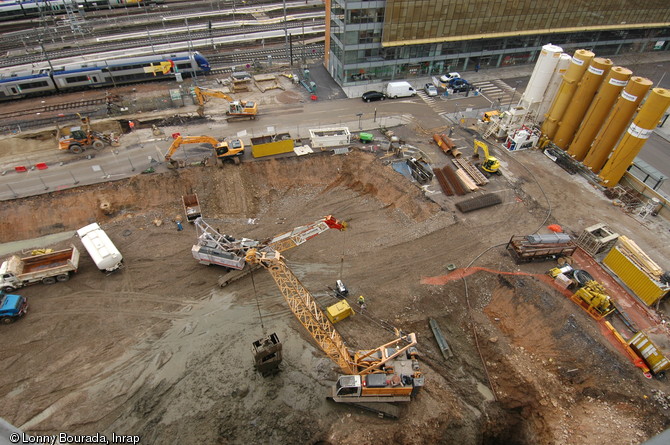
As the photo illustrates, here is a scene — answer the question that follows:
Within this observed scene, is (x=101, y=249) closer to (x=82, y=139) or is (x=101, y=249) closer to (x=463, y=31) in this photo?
(x=82, y=139)

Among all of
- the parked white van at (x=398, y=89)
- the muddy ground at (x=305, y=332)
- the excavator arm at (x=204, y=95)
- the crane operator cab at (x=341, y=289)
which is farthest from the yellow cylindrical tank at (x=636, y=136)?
the excavator arm at (x=204, y=95)

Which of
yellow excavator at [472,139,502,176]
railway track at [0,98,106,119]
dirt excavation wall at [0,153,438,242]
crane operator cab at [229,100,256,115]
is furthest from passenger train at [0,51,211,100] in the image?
yellow excavator at [472,139,502,176]

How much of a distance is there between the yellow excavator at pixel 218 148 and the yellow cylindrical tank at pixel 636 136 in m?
41.1

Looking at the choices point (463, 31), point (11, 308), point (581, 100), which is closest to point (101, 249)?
point (11, 308)

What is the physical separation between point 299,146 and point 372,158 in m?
9.13

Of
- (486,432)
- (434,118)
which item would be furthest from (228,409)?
(434,118)

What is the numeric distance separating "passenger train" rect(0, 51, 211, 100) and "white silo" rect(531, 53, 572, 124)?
49541 mm

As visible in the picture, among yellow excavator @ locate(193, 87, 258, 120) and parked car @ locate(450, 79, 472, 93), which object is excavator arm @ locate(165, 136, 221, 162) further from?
parked car @ locate(450, 79, 472, 93)

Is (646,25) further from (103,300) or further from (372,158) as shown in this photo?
(103,300)

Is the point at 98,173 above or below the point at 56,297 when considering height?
above

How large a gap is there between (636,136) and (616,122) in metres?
2.71

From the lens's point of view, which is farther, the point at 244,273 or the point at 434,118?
the point at 434,118

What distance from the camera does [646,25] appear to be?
65.9 m

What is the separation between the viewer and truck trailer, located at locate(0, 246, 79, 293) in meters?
32.4
